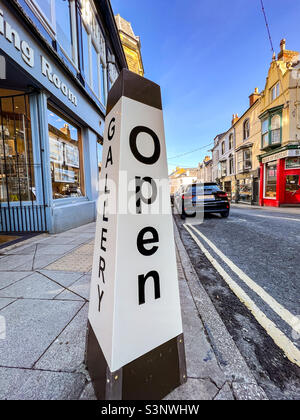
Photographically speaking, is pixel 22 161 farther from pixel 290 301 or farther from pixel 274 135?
pixel 274 135

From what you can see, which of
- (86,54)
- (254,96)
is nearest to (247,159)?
(254,96)

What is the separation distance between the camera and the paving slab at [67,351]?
1289 mm

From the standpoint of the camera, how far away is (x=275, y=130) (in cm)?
1569

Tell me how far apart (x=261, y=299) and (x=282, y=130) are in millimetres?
17486

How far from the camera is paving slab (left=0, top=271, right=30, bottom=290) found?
256 centimetres

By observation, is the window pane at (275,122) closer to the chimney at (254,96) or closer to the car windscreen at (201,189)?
the chimney at (254,96)

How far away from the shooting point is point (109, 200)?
111 centimetres

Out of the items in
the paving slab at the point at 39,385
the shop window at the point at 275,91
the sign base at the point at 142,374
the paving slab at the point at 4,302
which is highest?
the shop window at the point at 275,91

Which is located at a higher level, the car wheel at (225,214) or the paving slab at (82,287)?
the car wheel at (225,214)

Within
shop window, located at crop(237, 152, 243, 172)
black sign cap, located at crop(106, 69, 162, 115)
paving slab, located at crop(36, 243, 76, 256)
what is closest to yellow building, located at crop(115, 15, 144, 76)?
shop window, located at crop(237, 152, 243, 172)

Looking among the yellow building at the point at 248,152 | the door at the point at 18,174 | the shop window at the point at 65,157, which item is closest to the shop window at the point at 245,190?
the yellow building at the point at 248,152

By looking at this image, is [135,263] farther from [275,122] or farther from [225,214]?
[275,122]

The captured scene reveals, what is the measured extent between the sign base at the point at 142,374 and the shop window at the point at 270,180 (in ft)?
60.1

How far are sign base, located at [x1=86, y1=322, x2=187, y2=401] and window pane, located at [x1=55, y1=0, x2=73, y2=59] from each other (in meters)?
8.17
